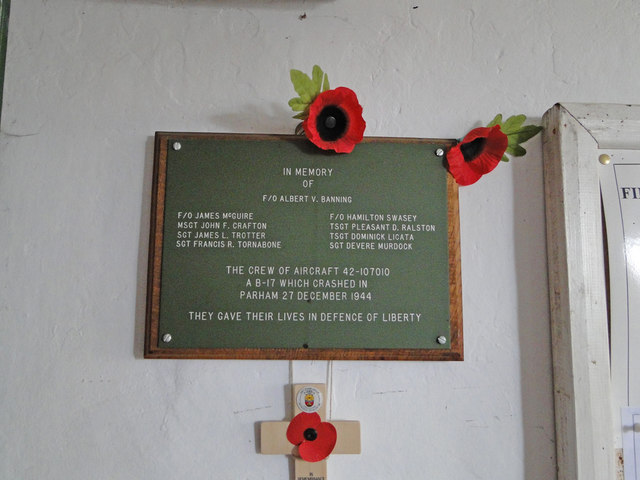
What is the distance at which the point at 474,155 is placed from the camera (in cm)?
111

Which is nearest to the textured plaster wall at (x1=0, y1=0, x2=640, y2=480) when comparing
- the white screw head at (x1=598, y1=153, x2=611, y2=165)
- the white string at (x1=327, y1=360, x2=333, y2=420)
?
the white string at (x1=327, y1=360, x2=333, y2=420)

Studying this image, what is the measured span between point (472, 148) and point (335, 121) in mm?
340

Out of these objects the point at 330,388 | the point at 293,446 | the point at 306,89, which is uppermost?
the point at 306,89

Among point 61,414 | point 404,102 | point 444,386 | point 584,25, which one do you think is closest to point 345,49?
point 404,102

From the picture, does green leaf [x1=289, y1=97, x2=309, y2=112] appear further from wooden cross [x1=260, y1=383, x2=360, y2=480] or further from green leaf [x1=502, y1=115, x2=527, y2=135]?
wooden cross [x1=260, y1=383, x2=360, y2=480]

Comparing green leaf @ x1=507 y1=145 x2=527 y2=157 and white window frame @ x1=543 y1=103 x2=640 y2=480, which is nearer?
white window frame @ x1=543 y1=103 x2=640 y2=480

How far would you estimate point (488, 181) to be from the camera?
45.2 inches

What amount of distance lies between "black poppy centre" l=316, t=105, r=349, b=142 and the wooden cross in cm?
58

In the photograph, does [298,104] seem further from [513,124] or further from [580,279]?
[580,279]

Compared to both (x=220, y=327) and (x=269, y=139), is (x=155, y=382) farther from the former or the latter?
(x=269, y=139)

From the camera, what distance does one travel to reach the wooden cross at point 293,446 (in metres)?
1.03

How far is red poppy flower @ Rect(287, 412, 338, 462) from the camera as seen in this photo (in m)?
1.02

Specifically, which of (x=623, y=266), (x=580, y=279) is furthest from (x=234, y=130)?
(x=623, y=266)

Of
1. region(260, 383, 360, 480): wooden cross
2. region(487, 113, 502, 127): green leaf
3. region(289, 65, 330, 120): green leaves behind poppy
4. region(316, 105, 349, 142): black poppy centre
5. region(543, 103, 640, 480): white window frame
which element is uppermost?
region(289, 65, 330, 120): green leaves behind poppy
